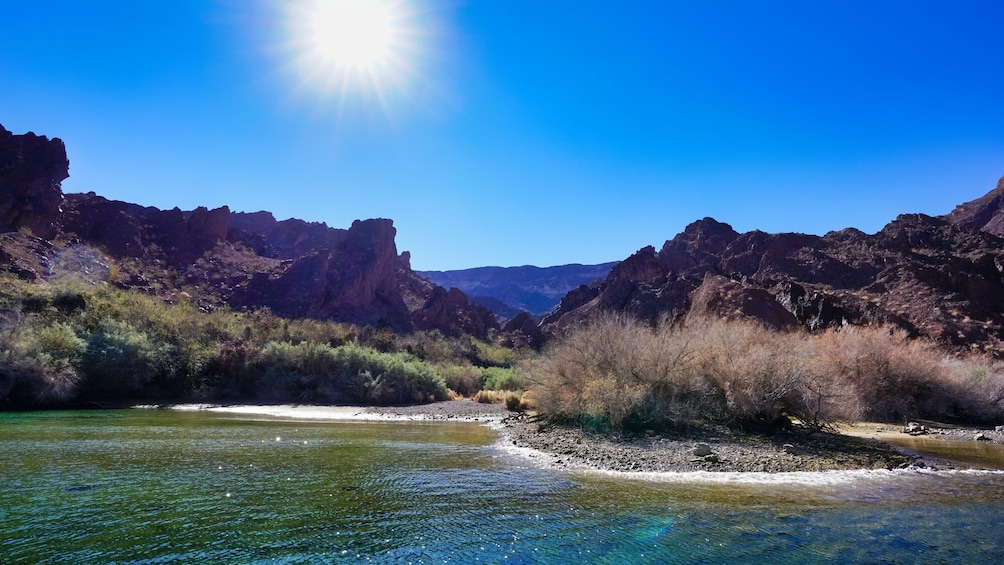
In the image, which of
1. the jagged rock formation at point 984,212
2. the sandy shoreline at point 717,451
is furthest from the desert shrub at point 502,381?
the jagged rock formation at point 984,212

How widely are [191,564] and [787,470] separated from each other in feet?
43.8

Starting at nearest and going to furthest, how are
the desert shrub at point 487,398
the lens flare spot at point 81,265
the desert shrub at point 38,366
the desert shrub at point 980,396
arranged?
the desert shrub at point 38,366 → the desert shrub at point 980,396 → the desert shrub at point 487,398 → the lens flare spot at point 81,265

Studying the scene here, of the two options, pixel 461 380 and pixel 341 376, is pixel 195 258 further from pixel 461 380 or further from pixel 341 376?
pixel 461 380

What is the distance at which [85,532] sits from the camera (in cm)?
803

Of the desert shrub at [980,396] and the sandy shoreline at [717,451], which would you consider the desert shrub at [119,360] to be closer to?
the sandy shoreline at [717,451]

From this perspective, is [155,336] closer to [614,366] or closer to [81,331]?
[81,331]

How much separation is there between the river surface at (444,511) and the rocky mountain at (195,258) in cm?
4985

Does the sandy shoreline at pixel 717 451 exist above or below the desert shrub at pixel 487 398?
above

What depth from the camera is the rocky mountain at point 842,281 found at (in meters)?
43.2

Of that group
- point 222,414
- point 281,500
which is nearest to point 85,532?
point 281,500

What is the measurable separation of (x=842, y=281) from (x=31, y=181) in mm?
94320

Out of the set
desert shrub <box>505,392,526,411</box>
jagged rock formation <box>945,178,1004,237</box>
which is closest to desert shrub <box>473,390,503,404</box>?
desert shrub <box>505,392,526,411</box>

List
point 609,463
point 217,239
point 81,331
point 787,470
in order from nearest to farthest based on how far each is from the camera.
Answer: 1. point 787,470
2. point 609,463
3. point 81,331
4. point 217,239

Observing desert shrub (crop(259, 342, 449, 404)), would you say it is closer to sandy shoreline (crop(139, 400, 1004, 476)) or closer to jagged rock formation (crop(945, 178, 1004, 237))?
sandy shoreline (crop(139, 400, 1004, 476))
